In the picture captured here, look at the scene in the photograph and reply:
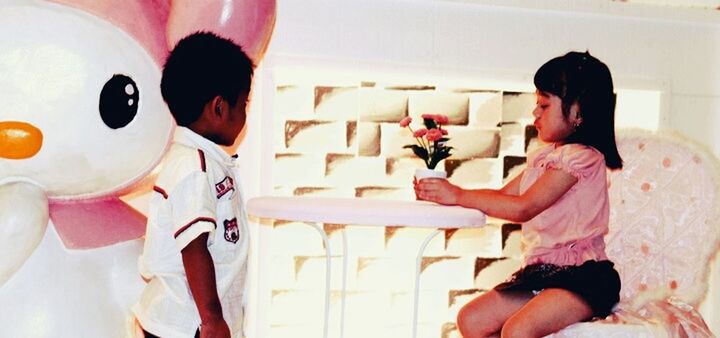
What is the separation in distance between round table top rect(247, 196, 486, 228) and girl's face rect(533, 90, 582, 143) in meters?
0.32

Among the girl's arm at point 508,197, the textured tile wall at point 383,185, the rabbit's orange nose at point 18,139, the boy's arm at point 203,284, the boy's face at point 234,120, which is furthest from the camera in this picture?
the textured tile wall at point 383,185

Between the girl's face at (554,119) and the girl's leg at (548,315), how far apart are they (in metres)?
0.37

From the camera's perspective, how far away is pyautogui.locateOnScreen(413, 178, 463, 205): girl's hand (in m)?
1.69

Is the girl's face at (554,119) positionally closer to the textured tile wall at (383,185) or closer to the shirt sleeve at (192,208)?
the textured tile wall at (383,185)

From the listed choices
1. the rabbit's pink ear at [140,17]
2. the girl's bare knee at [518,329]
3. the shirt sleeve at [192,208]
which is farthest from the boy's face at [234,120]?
the girl's bare knee at [518,329]

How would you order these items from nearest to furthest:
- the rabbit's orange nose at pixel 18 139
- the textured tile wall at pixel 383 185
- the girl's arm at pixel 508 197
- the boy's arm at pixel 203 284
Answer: the boy's arm at pixel 203 284, the rabbit's orange nose at pixel 18 139, the girl's arm at pixel 508 197, the textured tile wall at pixel 383 185

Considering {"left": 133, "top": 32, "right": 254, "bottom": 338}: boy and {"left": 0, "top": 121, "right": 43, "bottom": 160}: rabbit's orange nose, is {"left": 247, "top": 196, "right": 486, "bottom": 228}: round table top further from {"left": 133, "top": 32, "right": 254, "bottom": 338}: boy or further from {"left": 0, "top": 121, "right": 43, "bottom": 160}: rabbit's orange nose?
{"left": 0, "top": 121, "right": 43, "bottom": 160}: rabbit's orange nose

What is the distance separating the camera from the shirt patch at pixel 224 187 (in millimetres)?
1402

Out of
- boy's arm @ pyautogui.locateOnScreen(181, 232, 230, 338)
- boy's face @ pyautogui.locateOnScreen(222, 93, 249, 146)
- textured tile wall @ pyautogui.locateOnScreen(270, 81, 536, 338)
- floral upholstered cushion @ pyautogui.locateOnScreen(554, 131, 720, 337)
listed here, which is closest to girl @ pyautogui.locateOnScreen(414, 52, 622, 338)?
floral upholstered cushion @ pyautogui.locateOnScreen(554, 131, 720, 337)

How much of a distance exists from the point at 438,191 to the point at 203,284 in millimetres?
594

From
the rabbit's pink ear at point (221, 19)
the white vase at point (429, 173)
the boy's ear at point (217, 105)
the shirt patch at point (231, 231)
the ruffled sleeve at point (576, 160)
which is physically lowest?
the shirt patch at point (231, 231)

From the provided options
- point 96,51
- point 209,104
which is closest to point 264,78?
point 96,51

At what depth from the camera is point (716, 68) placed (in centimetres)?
258

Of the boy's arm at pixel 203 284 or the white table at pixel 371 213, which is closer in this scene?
the boy's arm at pixel 203 284
